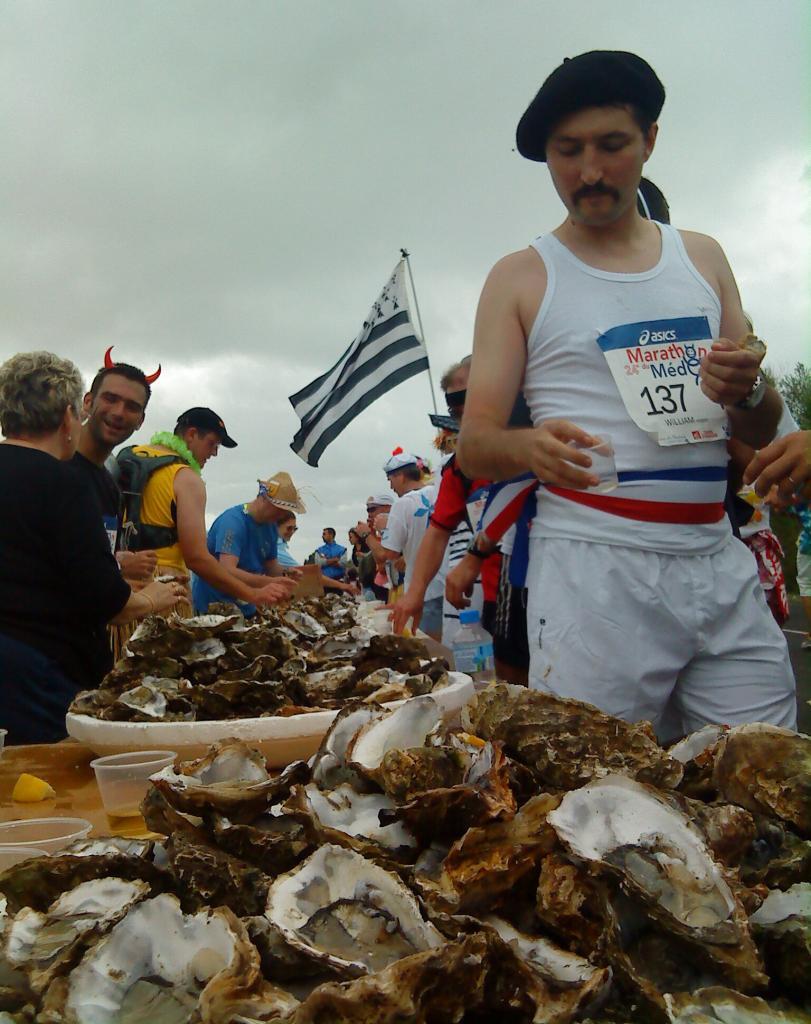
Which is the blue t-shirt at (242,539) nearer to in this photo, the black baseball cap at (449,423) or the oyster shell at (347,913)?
the black baseball cap at (449,423)

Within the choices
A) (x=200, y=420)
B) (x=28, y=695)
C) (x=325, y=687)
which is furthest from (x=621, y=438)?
(x=200, y=420)

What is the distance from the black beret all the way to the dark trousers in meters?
1.83

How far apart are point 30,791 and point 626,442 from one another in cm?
124

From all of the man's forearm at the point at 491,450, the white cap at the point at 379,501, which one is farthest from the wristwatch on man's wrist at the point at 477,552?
the white cap at the point at 379,501

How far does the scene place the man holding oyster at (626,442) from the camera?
1661mm

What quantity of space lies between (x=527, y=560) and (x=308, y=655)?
0.54 meters

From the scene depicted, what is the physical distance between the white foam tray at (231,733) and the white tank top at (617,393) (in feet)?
1.62

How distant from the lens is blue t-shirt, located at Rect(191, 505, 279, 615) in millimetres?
5254

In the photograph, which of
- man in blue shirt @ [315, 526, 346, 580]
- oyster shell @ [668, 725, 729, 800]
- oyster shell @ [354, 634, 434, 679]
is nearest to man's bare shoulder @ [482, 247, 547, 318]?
oyster shell @ [354, 634, 434, 679]

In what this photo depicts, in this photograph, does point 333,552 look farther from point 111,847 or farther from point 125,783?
point 111,847

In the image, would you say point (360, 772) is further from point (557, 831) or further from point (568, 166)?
point (568, 166)

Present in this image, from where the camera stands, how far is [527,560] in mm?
1902

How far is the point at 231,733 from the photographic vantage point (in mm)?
1275

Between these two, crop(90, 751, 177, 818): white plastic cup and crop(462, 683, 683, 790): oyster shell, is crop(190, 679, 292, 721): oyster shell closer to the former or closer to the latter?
crop(90, 751, 177, 818): white plastic cup
